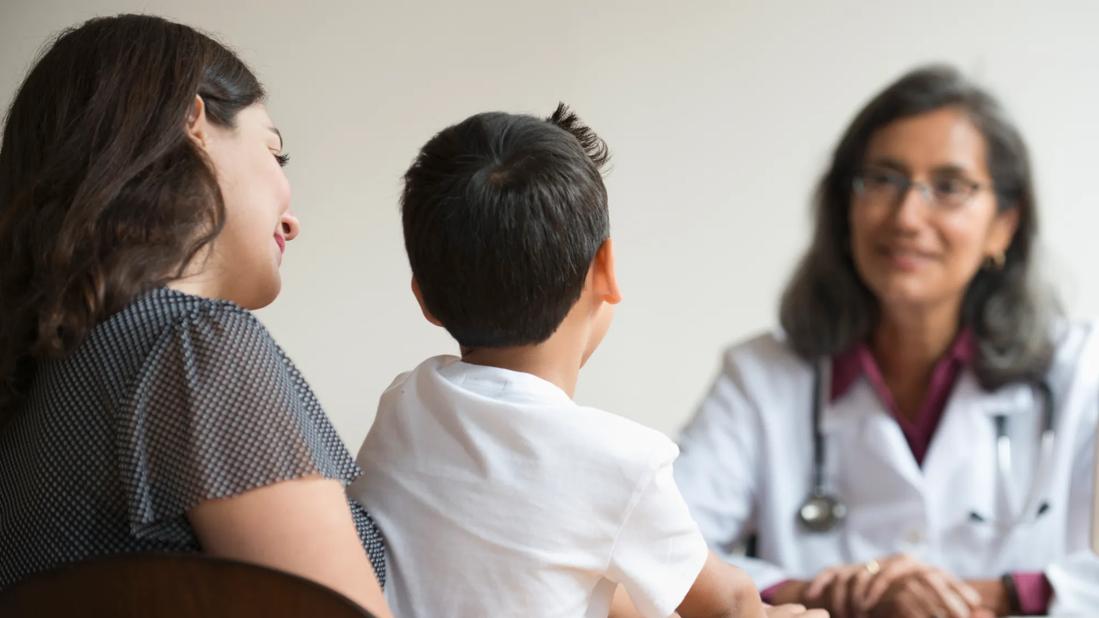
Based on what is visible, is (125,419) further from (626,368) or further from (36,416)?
(626,368)

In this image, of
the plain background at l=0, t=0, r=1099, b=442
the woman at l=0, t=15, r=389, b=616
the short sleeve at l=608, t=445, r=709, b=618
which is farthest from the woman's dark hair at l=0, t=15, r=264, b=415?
the plain background at l=0, t=0, r=1099, b=442

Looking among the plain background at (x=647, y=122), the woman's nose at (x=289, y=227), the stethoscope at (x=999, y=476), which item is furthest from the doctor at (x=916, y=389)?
the plain background at (x=647, y=122)

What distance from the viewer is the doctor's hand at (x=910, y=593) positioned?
5.22ft

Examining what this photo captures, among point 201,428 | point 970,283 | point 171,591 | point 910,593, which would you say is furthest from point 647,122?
point 171,591

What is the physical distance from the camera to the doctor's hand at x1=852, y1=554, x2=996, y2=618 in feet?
5.22

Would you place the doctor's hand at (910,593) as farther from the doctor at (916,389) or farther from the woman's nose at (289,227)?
the woman's nose at (289,227)

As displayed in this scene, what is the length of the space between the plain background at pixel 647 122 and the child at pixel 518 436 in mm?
2301

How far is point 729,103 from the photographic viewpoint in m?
3.51

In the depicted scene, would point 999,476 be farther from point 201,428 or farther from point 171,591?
point 171,591

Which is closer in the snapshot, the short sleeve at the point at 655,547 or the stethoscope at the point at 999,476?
the short sleeve at the point at 655,547

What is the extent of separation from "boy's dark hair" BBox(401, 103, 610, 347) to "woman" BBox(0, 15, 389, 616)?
0.13m

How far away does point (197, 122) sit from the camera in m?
0.94

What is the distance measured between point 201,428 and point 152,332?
0.08 metres

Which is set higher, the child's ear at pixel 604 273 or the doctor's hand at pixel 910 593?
the child's ear at pixel 604 273
